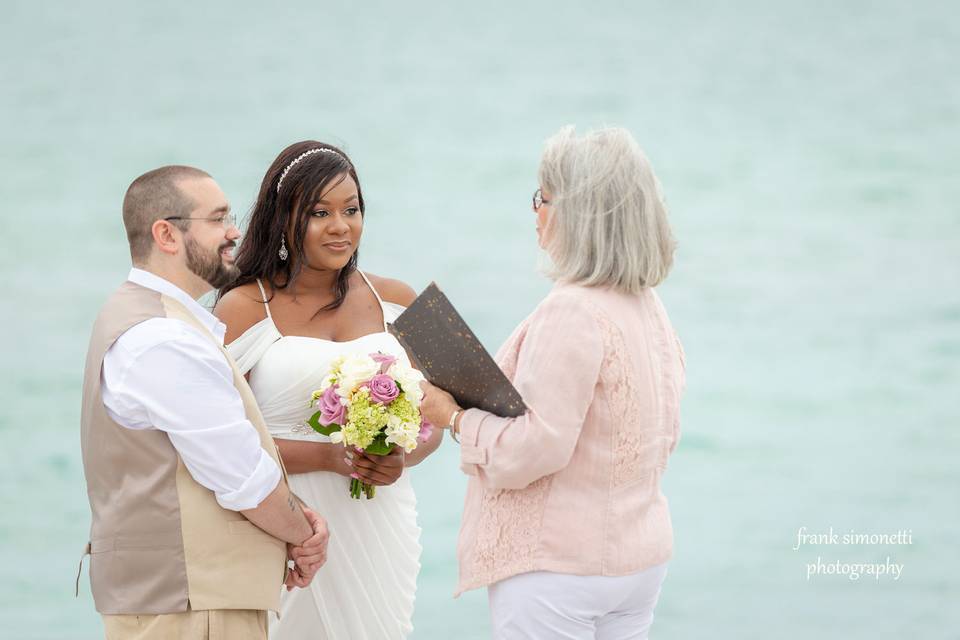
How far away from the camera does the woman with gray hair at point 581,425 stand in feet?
Result: 8.01

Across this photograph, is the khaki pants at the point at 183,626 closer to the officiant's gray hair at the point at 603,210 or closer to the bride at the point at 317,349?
the bride at the point at 317,349

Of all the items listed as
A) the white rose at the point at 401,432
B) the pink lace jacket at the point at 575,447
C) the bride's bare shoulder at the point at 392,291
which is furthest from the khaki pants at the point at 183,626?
the bride's bare shoulder at the point at 392,291

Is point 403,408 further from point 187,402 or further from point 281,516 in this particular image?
point 187,402

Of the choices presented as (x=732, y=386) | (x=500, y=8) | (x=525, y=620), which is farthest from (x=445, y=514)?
(x=525, y=620)

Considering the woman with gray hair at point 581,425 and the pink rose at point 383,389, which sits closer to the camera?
the woman with gray hair at point 581,425

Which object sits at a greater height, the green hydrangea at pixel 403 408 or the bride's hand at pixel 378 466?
the green hydrangea at pixel 403 408

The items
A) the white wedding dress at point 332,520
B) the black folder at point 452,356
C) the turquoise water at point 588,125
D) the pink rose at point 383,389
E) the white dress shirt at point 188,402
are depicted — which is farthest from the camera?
the turquoise water at point 588,125

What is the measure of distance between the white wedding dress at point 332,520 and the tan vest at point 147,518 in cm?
74

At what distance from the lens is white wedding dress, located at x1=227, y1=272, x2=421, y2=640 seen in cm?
327

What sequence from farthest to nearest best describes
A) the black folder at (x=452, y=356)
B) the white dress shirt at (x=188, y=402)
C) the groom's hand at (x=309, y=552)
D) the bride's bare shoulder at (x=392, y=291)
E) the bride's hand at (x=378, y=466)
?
the bride's bare shoulder at (x=392, y=291)
the bride's hand at (x=378, y=466)
the groom's hand at (x=309, y=552)
the black folder at (x=452, y=356)
the white dress shirt at (x=188, y=402)

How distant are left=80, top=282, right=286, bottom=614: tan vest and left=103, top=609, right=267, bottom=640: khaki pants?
0.02 m

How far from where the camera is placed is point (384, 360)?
9.91ft

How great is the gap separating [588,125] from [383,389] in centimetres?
598

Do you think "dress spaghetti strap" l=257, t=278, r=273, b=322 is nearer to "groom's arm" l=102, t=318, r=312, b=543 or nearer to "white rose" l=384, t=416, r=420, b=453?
"white rose" l=384, t=416, r=420, b=453
